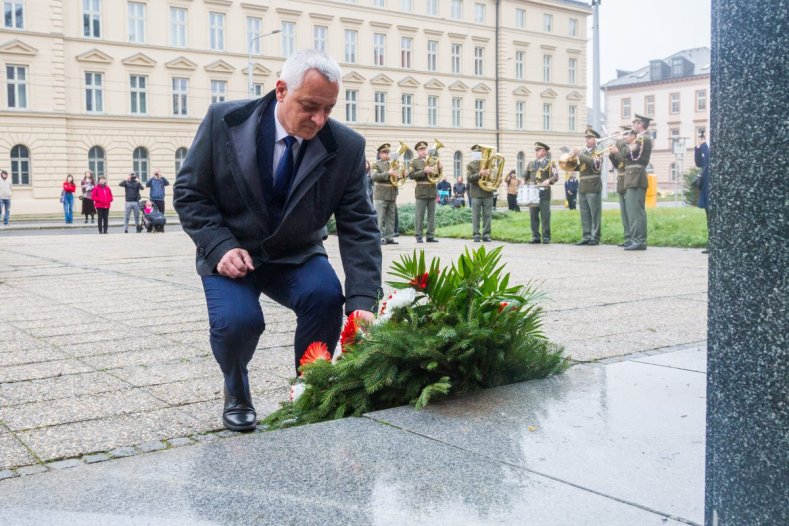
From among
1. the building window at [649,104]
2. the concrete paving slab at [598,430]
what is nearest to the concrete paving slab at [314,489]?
the concrete paving slab at [598,430]

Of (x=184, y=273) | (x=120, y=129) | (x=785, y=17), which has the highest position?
(x=120, y=129)

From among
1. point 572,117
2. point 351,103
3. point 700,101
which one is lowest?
point 351,103

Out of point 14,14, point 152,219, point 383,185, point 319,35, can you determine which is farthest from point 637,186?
point 319,35

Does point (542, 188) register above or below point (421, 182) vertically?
below

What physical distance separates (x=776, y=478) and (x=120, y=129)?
152 feet

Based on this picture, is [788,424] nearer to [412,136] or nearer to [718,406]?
[718,406]

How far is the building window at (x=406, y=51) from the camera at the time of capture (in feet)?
188

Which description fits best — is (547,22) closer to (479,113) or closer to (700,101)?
(479,113)

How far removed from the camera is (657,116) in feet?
288

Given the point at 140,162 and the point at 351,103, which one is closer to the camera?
the point at 140,162

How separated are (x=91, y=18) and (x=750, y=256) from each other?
155 feet

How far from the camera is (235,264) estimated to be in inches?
144

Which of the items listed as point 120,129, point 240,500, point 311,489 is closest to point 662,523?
point 311,489

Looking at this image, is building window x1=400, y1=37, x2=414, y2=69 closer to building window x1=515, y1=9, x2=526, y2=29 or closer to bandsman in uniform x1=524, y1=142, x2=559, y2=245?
building window x1=515, y1=9, x2=526, y2=29
